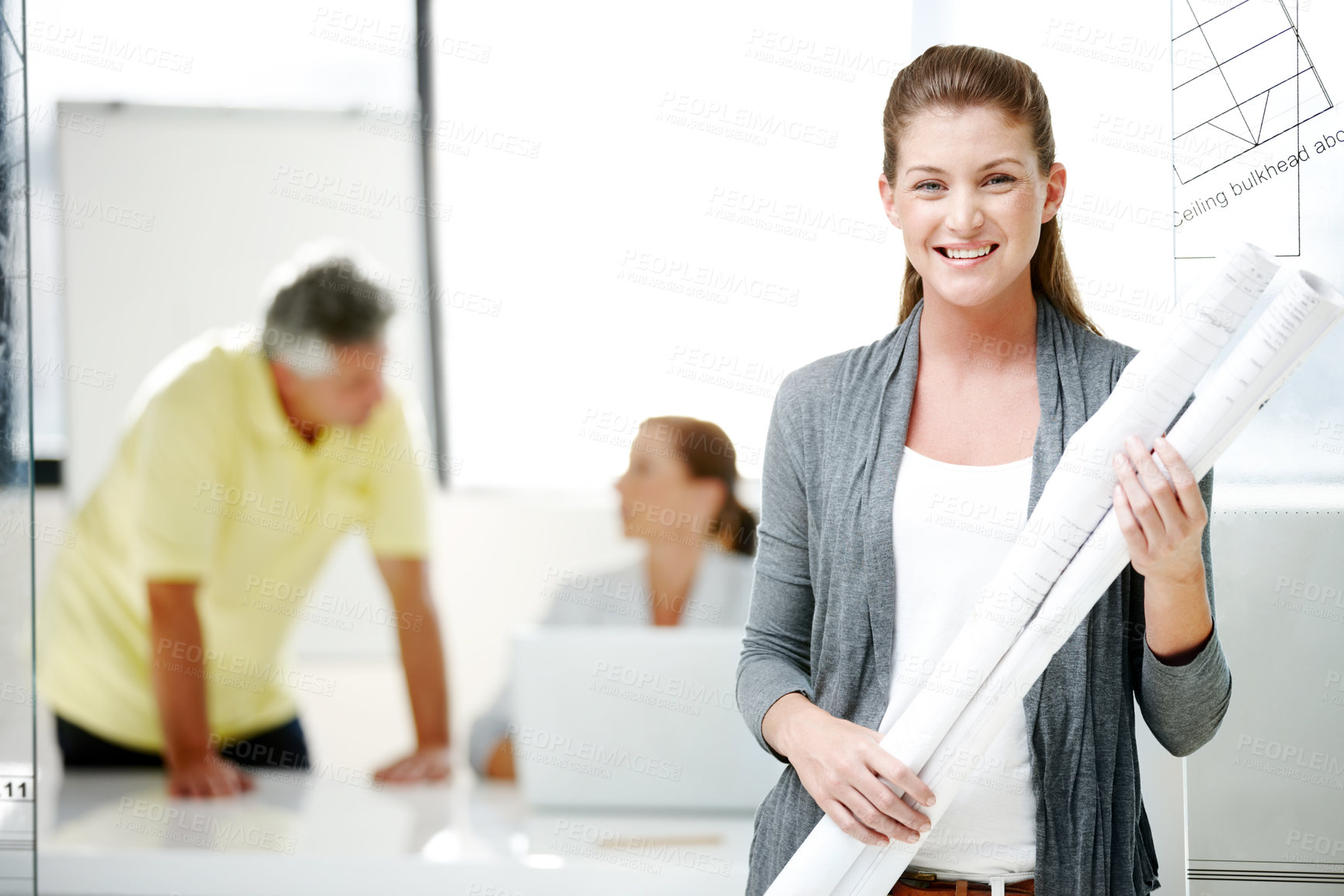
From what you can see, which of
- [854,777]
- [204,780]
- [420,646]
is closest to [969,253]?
[854,777]

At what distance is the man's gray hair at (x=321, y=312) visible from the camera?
254 centimetres

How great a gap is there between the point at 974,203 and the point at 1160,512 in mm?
301

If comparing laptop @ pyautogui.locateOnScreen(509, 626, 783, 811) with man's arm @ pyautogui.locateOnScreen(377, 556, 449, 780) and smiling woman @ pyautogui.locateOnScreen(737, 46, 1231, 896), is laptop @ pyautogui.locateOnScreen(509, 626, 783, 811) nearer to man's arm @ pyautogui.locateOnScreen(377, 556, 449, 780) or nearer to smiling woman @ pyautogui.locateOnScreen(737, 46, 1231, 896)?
man's arm @ pyautogui.locateOnScreen(377, 556, 449, 780)

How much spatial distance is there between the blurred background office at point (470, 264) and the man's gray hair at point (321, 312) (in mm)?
510

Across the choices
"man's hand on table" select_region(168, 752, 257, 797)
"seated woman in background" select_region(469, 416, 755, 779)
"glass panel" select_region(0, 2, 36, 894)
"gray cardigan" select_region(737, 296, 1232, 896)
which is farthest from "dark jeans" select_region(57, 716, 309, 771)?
"gray cardigan" select_region(737, 296, 1232, 896)

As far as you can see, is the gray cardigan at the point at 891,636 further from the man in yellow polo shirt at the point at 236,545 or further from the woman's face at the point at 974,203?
the man in yellow polo shirt at the point at 236,545

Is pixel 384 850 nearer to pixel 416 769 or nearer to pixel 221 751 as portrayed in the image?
pixel 416 769

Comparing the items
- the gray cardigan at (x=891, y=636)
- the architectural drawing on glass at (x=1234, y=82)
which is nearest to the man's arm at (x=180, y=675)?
the gray cardigan at (x=891, y=636)

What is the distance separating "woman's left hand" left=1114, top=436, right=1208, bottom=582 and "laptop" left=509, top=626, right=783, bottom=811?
1102 millimetres

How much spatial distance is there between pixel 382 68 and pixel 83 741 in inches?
81.7

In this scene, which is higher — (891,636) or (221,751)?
(891,636)

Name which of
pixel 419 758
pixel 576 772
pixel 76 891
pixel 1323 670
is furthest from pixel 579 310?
pixel 1323 670

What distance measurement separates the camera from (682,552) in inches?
101

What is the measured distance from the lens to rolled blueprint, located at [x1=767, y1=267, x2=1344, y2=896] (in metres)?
0.77
